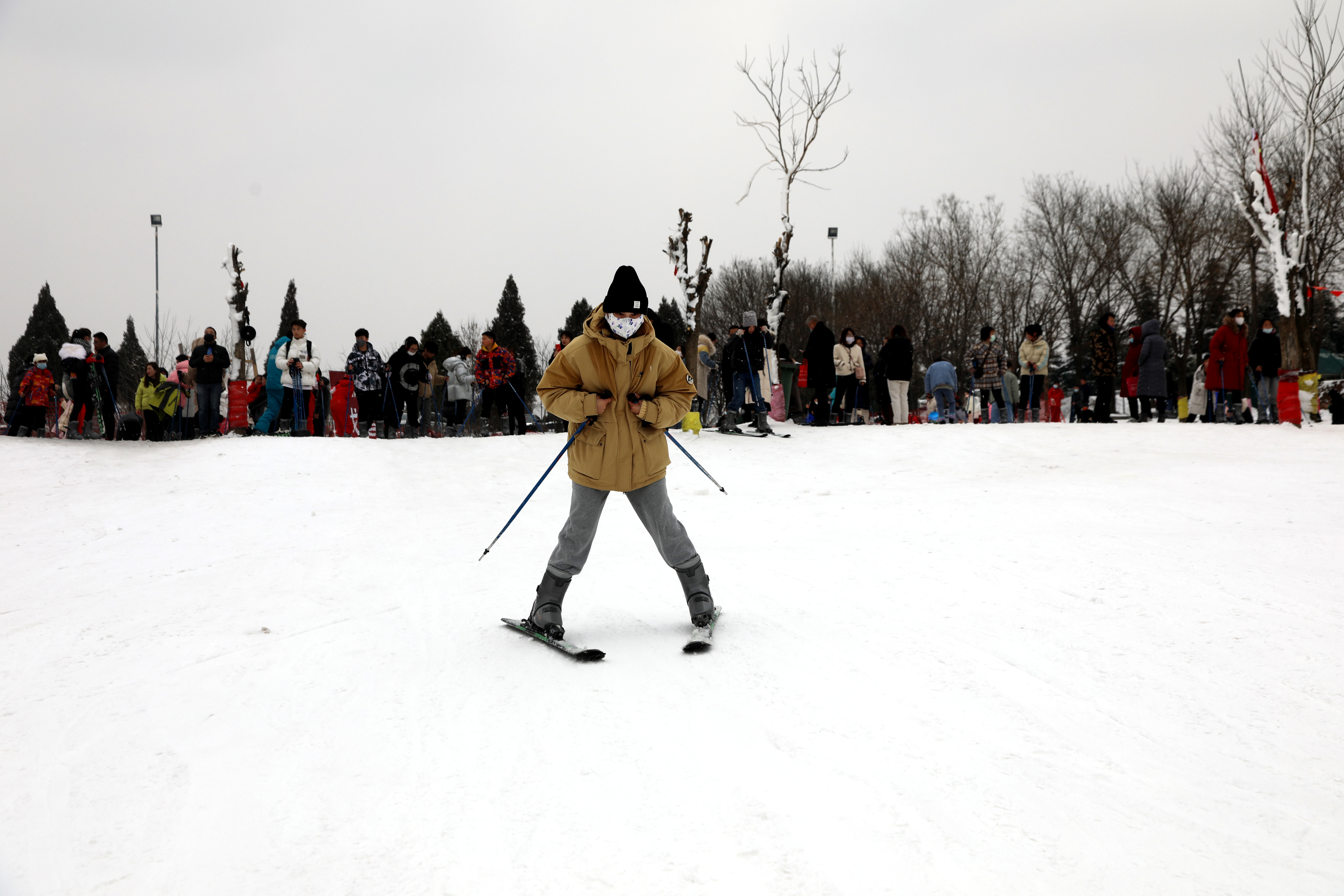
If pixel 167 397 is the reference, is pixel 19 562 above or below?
below

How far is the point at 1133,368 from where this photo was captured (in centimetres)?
1566

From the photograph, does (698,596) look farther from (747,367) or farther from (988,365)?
(988,365)

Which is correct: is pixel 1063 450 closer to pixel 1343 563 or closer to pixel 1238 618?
pixel 1343 563

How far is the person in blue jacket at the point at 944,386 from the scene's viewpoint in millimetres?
17078

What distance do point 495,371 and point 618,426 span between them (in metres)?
10.6

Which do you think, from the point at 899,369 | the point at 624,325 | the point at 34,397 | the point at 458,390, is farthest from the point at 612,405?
the point at 34,397

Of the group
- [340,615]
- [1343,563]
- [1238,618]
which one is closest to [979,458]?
[1343,563]

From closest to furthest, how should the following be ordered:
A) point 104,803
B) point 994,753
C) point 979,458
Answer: point 104,803, point 994,753, point 979,458

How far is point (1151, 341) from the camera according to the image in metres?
15.1

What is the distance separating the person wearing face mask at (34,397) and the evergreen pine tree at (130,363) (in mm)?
17340

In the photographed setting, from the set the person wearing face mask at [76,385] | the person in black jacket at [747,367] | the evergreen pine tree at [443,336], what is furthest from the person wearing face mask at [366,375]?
the evergreen pine tree at [443,336]

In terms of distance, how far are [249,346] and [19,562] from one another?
8961mm

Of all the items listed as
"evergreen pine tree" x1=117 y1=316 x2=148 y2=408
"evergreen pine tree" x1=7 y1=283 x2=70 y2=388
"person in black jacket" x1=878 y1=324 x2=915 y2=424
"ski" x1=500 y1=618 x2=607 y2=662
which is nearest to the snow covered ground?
"ski" x1=500 y1=618 x2=607 y2=662

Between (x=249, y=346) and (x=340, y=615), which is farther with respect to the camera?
(x=249, y=346)
